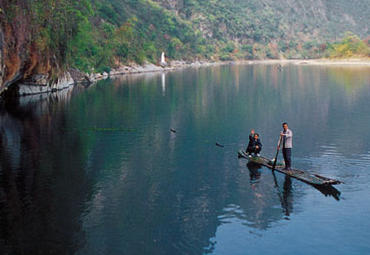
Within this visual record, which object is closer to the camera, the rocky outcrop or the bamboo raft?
the bamboo raft

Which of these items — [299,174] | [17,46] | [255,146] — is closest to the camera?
[299,174]

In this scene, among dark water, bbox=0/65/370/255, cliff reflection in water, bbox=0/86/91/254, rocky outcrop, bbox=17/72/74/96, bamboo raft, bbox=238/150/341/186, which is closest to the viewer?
cliff reflection in water, bbox=0/86/91/254

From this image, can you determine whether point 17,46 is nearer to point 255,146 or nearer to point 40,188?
point 40,188

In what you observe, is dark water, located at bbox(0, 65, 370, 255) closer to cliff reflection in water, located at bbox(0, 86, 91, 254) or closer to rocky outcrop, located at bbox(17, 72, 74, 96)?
cliff reflection in water, located at bbox(0, 86, 91, 254)

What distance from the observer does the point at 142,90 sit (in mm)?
85562

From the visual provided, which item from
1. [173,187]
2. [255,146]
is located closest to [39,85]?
[255,146]

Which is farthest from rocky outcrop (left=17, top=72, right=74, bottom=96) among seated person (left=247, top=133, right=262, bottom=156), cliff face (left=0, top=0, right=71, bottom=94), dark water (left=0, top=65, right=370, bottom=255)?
seated person (left=247, top=133, right=262, bottom=156)

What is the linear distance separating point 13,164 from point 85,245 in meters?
14.4

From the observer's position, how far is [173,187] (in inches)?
1064

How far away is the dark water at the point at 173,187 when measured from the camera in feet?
65.3

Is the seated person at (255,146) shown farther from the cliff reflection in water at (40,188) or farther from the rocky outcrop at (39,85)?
the rocky outcrop at (39,85)

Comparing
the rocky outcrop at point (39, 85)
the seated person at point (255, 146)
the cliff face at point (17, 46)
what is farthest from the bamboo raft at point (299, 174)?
the rocky outcrop at point (39, 85)

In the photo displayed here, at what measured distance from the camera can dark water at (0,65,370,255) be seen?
1989cm

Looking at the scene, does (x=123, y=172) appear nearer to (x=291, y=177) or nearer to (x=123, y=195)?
(x=123, y=195)
